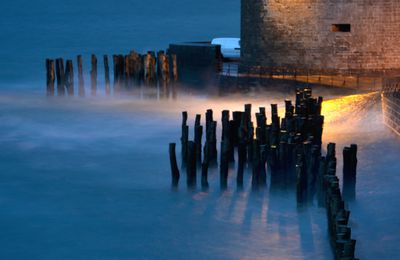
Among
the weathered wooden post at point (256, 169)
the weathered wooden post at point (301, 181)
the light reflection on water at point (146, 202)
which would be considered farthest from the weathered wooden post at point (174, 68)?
the weathered wooden post at point (301, 181)

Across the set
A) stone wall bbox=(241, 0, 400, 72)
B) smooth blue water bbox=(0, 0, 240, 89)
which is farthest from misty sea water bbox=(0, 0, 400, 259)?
smooth blue water bbox=(0, 0, 240, 89)

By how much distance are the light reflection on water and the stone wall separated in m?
1.36

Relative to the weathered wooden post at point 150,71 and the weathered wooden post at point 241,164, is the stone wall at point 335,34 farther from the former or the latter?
the weathered wooden post at point 241,164

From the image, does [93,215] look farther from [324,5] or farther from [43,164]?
[324,5]

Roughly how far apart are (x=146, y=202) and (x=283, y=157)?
7.78ft

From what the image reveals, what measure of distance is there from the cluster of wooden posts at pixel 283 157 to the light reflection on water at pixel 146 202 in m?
0.31

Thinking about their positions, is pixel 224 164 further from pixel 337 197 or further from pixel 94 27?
pixel 94 27

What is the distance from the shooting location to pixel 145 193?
59.2ft

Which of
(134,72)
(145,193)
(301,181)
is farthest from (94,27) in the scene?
(301,181)

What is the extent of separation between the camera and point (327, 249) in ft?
47.9

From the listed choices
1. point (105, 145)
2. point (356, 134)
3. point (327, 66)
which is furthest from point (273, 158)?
point (327, 66)

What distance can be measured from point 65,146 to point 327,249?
9631mm

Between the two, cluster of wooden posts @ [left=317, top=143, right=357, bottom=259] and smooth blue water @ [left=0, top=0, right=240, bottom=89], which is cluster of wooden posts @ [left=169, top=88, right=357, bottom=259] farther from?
smooth blue water @ [left=0, top=0, right=240, bottom=89]

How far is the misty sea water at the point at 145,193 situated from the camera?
1505 cm
